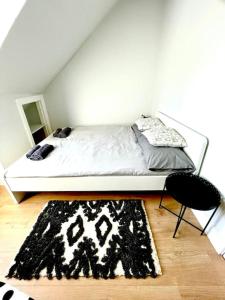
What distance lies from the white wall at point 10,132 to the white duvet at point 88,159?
0.27m

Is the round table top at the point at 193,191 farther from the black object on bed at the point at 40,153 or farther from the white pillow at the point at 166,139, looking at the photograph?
the black object on bed at the point at 40,153

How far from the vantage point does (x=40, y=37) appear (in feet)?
4.86

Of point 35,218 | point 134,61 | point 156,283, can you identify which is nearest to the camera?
point 156,283

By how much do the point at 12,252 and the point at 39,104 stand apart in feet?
7.24

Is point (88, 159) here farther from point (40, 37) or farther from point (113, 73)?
point (113, 73)

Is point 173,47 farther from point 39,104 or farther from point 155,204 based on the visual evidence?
point 39,104

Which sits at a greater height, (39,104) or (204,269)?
(39,104)

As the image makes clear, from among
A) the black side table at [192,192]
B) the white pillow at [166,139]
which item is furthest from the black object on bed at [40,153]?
the black side table at [192,192]

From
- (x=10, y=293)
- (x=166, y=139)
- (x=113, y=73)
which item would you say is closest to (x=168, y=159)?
(x=166, y=139)

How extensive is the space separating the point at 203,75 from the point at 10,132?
7.53 ft

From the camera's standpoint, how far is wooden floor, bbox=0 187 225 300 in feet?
3.40

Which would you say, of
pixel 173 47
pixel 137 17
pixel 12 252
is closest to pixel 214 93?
pixel 173 47

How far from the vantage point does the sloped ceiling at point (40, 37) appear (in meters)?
1.23

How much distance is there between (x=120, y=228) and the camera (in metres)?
1.43
